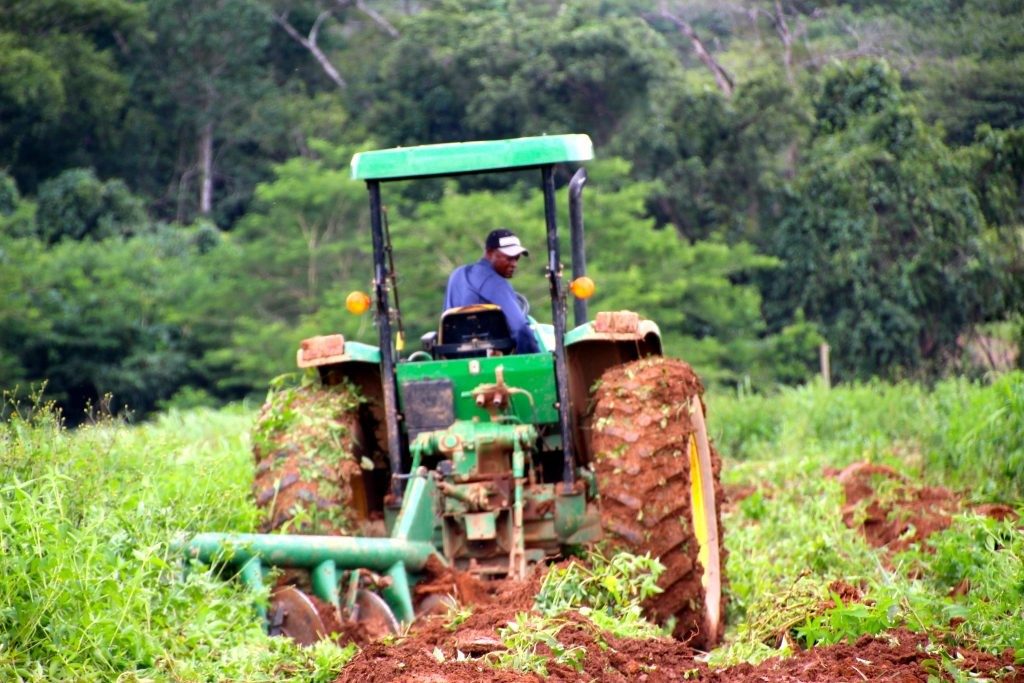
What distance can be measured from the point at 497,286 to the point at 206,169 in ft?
102

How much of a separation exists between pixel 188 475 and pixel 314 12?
33873 millimetres

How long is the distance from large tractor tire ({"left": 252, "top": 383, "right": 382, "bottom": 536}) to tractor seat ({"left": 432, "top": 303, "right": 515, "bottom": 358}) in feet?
2.00

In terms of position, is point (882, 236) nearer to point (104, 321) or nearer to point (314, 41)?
point (104, 321)

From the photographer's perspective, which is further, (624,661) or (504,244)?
(504,244)

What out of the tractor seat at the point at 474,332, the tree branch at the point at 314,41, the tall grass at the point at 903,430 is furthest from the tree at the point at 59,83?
the tractor seat at the point at 474,332

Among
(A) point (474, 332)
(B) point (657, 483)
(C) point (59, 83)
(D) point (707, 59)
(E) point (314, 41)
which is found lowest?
(B) point (657, 483)

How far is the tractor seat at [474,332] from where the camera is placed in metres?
8.50

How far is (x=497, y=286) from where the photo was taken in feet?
28.5

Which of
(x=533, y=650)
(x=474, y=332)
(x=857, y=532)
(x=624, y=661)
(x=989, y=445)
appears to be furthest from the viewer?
(x=989, y=445)

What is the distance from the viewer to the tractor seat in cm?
850

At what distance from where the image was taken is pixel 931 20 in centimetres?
2014

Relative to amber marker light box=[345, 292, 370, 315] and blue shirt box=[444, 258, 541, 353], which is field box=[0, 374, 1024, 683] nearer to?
amber marker light box=[345, 292, 370, 315]

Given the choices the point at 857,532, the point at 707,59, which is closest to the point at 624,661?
the point at 857,532

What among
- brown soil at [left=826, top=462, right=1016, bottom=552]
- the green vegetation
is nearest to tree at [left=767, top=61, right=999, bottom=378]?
the green vegetation
